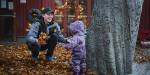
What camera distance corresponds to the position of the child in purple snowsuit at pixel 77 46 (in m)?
10.3

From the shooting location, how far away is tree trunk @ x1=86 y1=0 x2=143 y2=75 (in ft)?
26.0

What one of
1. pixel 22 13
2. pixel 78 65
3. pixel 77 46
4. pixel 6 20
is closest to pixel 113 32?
pixel 77 46

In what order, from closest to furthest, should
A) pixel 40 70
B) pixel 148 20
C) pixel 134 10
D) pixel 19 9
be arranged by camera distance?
1. pixel 134 10
2. pixel 40 70
3. pixel 19 9
4. pixel 148 20

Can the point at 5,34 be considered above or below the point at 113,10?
below

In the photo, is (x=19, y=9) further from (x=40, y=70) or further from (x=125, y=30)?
(x=125, y=30)

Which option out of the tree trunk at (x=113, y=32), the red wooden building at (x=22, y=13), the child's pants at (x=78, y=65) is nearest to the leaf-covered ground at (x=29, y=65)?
the child's pants at (x=78, y=65)

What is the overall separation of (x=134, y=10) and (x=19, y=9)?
11.9m

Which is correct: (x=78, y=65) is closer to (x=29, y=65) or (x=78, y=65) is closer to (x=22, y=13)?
(x=29, y=65)

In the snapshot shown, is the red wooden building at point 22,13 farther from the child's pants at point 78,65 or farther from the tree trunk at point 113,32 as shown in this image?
the tree trunk at point 113,32

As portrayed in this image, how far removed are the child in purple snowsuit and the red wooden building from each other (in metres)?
8.40

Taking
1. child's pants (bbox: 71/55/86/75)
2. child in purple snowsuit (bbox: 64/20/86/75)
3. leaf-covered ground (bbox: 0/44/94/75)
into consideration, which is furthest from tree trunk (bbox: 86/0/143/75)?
child's pants (bbox: 71/55/86/75)

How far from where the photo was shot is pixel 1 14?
65.9 ft

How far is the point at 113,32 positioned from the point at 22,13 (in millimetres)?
11845

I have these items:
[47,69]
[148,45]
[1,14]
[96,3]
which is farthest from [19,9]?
[96,3]
